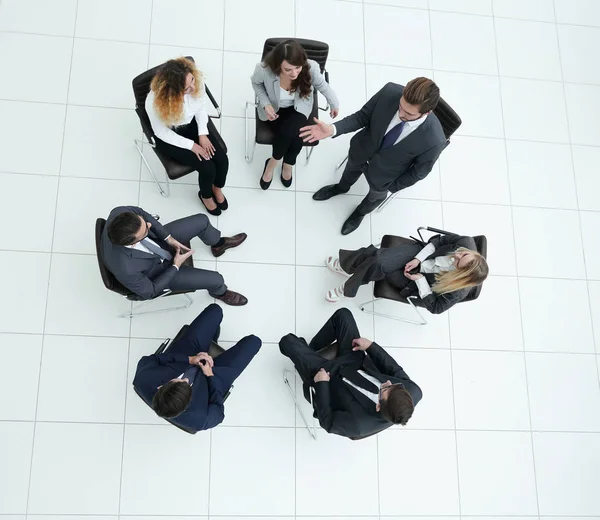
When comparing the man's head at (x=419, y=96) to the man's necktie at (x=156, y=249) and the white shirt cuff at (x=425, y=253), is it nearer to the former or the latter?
the white shirt cuff at (x=425, y=253)

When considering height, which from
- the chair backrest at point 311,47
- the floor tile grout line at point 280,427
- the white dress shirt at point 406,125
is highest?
the chair backrest at point 311,47

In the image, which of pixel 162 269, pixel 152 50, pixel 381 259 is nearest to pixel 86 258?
pixel 162 269

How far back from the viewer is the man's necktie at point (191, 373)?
2835 millimetres

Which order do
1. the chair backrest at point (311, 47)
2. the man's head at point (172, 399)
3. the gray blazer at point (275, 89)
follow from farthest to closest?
the chair backrest at point (311, 47)
the gray blazer at point (275, 89)
the man's head at point (172, 399)

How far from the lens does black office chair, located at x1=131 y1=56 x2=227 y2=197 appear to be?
308cm

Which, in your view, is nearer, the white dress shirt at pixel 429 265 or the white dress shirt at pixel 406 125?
the white dress shirt at pixel 406 125

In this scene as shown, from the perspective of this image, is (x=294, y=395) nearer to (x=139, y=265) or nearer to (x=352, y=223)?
(x=352, y=223)

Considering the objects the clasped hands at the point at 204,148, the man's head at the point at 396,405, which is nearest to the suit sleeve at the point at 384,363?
the man's head at the point at 396,405

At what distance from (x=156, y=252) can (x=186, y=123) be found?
0.85m

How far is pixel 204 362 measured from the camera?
2986mm

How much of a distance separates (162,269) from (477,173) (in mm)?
2764

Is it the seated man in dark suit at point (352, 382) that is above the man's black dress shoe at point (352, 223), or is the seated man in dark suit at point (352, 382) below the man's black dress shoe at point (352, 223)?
below

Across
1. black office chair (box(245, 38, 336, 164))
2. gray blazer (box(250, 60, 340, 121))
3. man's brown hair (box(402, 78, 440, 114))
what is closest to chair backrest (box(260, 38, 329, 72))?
black office chair (box(245, 38, 336, 164))

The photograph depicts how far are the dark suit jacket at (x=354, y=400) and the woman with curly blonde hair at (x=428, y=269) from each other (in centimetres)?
49
